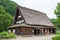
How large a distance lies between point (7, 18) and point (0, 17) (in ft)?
7.72

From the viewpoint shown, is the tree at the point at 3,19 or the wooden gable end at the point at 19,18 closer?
the tree at the point at 3,19

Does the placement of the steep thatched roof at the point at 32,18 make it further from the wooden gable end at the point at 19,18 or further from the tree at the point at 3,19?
the tree at the point at 3,19

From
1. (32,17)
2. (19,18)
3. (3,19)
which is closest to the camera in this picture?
(3,19)

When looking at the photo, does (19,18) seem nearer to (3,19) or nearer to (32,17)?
(32,17)

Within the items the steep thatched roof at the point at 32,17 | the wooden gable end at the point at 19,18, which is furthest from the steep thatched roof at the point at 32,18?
the wooden gable end at the point at 19,18

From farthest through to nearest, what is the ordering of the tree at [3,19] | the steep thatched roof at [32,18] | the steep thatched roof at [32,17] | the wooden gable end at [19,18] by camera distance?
the wooden gable end at [19,18] → the steep thatched roof at [32,17] → the tree at [3,19] → the steep thatched roof at [32,18]

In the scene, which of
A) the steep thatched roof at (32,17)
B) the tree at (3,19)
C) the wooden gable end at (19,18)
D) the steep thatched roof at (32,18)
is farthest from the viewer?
the wooden gable end at (19,18)

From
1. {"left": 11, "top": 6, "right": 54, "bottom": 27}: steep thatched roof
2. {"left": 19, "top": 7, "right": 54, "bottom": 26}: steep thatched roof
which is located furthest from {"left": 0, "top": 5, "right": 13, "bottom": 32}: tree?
{"left": 19, "top": 7, "right": 54, "bottom": 26}: steep thatched roof

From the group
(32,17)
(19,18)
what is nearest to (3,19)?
(19,18)

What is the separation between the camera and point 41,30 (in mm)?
40656

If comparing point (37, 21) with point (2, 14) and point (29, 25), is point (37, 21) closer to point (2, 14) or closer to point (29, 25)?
point (29, 25)

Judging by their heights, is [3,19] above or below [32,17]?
below

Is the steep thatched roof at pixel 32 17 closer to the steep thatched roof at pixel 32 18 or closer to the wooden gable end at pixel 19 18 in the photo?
the steep thatched roof at pixel 32 18

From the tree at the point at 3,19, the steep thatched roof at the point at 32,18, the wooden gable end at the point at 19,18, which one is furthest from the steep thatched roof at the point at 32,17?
the tree at the point at 3,19
